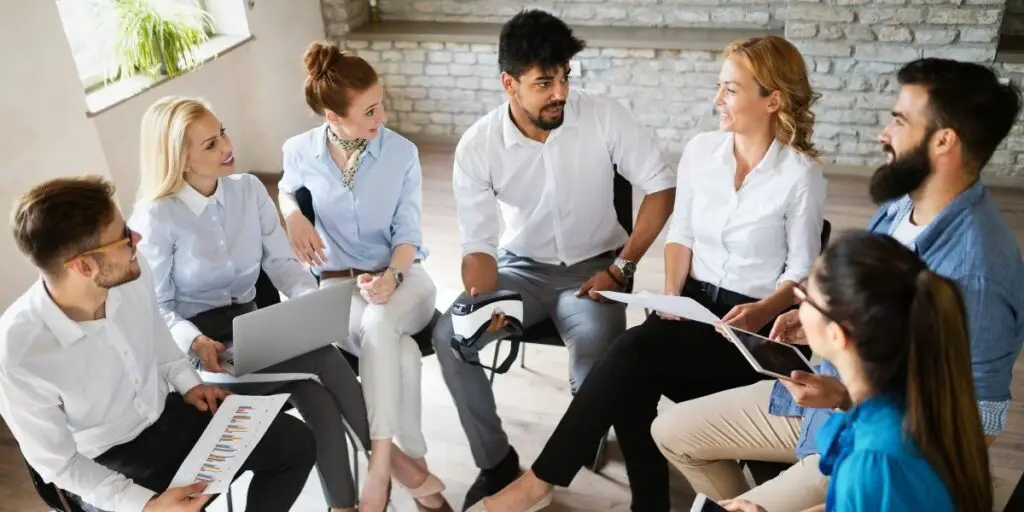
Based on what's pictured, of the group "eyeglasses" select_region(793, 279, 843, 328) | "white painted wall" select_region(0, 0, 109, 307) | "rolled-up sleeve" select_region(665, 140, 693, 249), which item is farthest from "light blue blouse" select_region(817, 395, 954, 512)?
"white painted wall" select_region(0, 0, 109, 307)

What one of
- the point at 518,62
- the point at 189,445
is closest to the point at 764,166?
the point at 518,62

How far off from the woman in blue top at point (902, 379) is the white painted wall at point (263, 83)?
12.8ft

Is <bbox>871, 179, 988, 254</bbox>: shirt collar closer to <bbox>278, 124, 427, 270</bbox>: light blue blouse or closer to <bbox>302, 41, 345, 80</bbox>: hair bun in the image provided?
<bbox>278, 124, 427, 270</bbox>: light blue blouse

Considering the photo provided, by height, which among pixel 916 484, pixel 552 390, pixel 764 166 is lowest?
pixel 552 390

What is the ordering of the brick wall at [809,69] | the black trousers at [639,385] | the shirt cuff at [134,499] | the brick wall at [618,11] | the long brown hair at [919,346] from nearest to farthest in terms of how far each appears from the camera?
the long brown hair at [919,346], the shirt cuff at [134,499], the black trousers at [639,385], the brick wall at [809,69], the brick wall at [618,11]

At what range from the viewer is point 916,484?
134 centimetres

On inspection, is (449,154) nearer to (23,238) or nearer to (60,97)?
(60,97)

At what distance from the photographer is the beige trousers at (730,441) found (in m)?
1.87

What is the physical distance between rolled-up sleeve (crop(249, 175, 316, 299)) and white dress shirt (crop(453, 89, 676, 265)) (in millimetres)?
515

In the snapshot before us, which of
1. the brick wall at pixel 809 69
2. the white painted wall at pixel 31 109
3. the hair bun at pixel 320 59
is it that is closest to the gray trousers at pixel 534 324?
the hair bun at pixel 320 59

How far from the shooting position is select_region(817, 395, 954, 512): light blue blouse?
1.35 meters

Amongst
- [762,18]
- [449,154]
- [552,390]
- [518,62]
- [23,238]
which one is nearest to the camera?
[23,238]

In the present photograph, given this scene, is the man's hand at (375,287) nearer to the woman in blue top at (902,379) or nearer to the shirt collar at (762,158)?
the shirt collar at (762,158)

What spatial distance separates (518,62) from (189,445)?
1373mm
